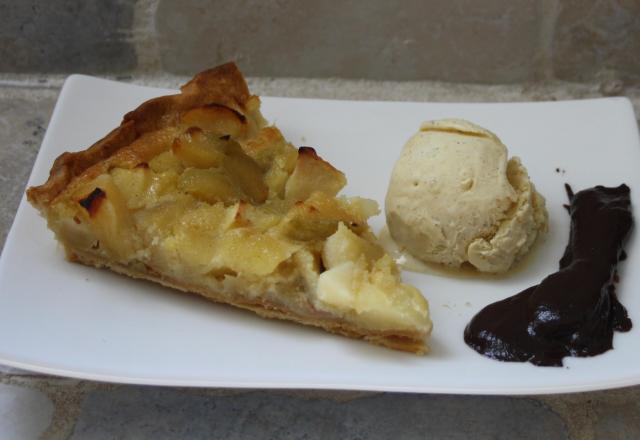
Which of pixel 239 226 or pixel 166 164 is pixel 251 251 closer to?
pixel 239 226

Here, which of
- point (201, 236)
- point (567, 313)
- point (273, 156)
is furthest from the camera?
point (273, 156)

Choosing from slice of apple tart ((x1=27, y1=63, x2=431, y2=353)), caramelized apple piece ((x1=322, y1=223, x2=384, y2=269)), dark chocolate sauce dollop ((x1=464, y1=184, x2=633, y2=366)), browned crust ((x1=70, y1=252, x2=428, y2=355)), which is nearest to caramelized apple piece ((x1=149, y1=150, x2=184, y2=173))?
slice of apple tart ((x1=27, y1=63, x2=431, y2=353))

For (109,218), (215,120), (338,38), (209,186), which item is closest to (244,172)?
(209,186)

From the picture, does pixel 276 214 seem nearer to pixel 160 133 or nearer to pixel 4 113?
pixel 160 133

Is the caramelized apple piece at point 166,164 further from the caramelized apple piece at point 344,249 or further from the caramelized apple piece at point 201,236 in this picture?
the caramelized apple piece at point 344,249

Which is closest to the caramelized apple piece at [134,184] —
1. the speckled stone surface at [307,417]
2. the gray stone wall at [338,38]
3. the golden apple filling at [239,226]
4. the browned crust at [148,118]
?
the golden apple filling at [239,226]
